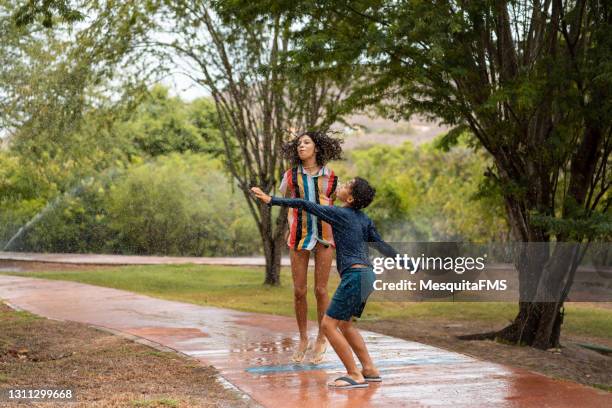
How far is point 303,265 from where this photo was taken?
7129 mm

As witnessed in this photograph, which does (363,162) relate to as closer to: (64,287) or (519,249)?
(64,287)

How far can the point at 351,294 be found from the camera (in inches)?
249

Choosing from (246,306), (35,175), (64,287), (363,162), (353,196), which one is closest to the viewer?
(353,196)

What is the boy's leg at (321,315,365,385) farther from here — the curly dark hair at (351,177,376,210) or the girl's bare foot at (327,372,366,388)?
the curly dark hair at (351,177,376,210)

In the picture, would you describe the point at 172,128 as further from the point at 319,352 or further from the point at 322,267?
the point at 322,267

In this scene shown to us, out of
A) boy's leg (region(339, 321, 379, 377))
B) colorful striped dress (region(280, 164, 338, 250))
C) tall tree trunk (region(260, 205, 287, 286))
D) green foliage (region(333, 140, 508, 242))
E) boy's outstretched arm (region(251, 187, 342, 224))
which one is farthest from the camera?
green foliage (region(333, 140, 508, 242))

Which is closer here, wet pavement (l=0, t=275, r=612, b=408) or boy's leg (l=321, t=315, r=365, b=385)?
wet pavement (l=0, t=275, r=612, b=408)

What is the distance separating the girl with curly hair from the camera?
705 centimetres

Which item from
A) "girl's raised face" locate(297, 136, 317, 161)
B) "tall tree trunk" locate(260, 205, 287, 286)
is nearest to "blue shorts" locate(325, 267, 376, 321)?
"girl's raised face" locate(297, 136, 317, 161)

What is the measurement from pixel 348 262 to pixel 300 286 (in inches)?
38.0

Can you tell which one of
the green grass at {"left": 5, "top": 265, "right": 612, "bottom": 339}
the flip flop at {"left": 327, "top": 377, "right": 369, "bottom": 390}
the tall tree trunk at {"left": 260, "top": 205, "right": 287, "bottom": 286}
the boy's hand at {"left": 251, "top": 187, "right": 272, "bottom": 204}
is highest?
the boy's hand at {"left": 251, "top": 187, "right": 272, "bottom": 204}

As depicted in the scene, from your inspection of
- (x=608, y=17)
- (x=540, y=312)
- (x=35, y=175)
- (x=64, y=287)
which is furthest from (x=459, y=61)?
(x=35, y=175)

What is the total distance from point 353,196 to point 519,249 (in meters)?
4.96

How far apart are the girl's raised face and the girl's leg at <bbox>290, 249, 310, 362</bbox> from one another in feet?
2.59
